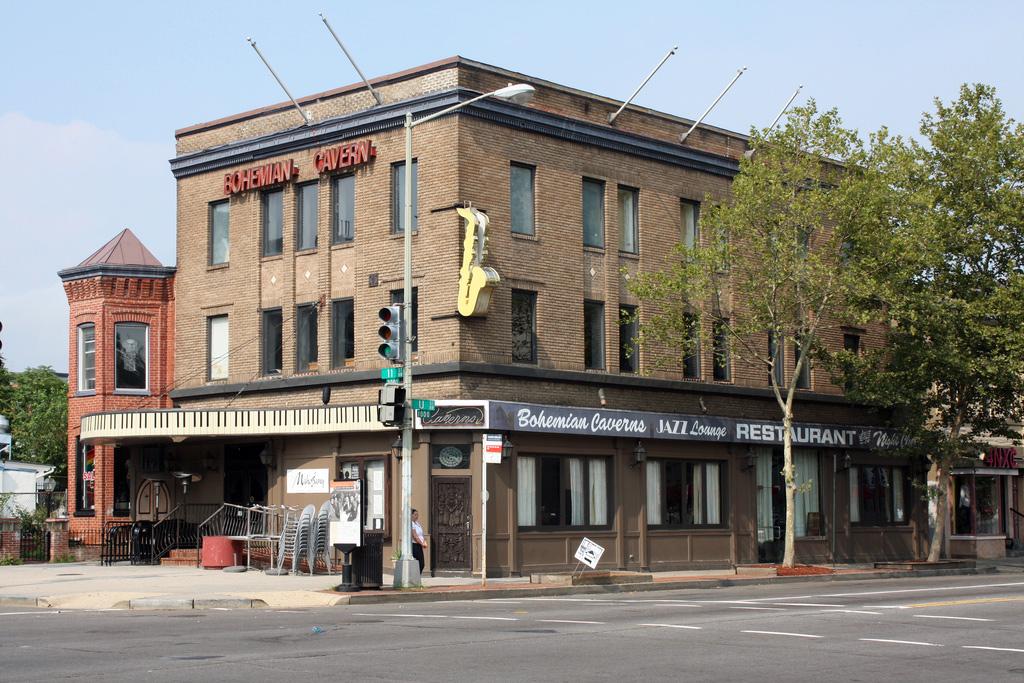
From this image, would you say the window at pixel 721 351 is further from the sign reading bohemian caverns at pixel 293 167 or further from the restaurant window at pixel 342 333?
the sign reading bohemian caverns at pixel 293 167

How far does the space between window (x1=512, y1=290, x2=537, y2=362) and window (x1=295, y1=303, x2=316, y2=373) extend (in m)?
5.68

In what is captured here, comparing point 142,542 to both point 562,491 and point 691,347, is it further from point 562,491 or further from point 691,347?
point 691,347

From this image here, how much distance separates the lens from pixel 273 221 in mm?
35938

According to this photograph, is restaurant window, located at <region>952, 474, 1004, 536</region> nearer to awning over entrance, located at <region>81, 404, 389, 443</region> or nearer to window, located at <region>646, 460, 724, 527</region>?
window, located at <region>646, 460, 724, 527</region>

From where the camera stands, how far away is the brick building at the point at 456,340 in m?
31.5

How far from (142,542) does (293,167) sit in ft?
34.2

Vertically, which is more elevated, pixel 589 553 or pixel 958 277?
pixel 958 277

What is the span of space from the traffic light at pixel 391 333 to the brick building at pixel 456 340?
527 cm

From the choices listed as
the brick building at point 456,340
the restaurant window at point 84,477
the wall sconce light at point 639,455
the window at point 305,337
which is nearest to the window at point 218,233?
the brick building at point 456,340

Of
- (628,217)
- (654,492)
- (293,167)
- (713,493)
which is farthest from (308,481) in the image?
(713,493)

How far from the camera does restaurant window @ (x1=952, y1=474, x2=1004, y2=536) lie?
46969 millimetres

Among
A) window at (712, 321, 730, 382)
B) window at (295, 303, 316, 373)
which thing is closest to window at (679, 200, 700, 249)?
window at (712, 321, 730, 382)

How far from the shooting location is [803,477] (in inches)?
1587

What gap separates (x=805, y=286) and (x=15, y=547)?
22.1 meters
